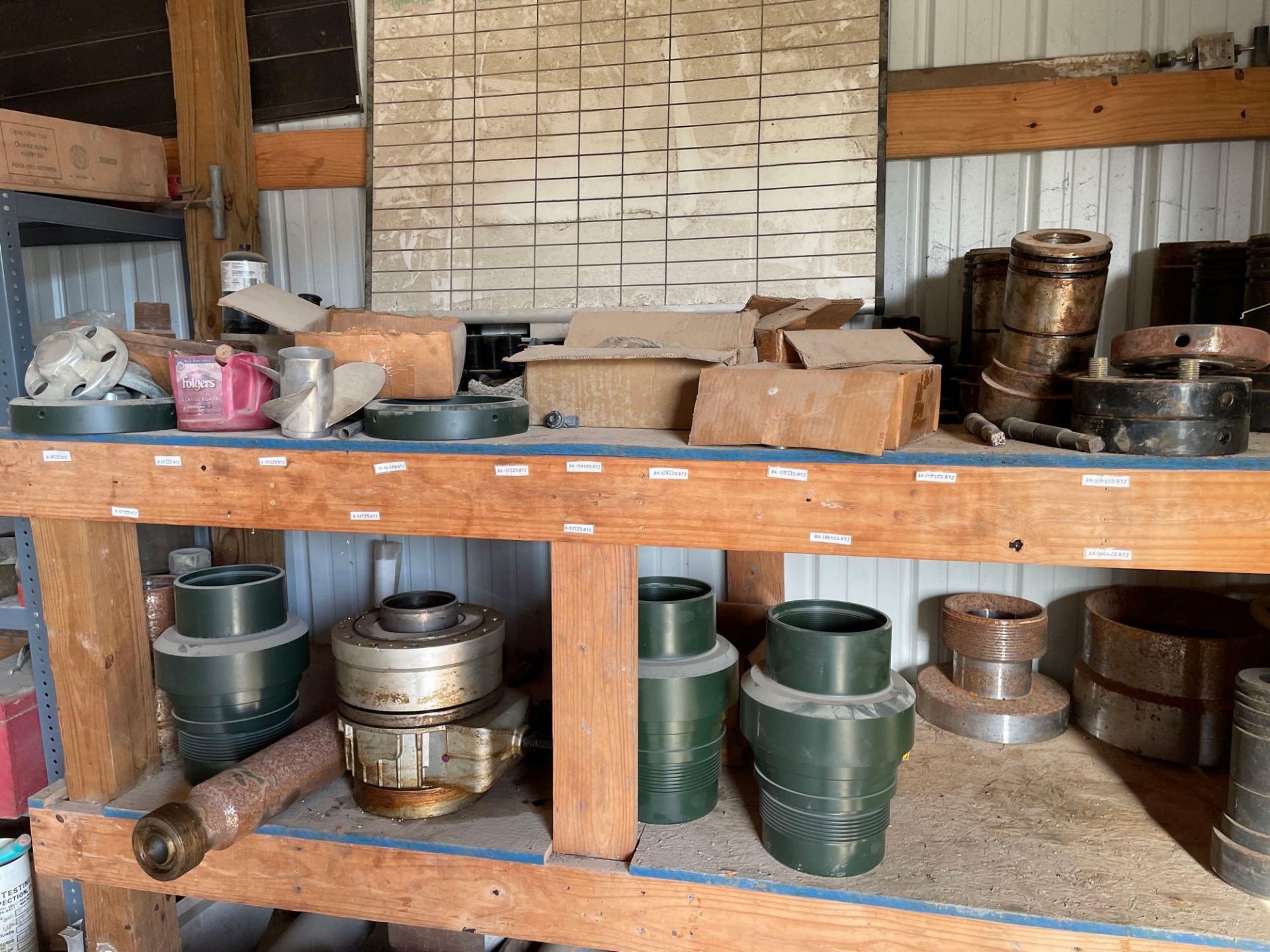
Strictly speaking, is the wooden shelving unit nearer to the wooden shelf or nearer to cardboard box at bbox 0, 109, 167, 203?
the wooden shelf

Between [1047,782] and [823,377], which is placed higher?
[823,377]

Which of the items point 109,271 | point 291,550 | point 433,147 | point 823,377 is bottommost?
point 291,550

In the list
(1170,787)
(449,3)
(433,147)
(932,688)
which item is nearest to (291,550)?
(433,147)

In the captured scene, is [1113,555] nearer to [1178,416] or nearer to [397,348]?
[1178,416]

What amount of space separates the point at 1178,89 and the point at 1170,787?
4.41 ft

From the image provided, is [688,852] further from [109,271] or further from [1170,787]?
[109,271]

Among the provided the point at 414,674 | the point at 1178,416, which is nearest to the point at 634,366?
the point at 414,674

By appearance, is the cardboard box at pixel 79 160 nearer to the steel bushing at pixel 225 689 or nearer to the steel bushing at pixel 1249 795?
the steel bushing at pixel 225 689

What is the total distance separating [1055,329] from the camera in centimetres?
131

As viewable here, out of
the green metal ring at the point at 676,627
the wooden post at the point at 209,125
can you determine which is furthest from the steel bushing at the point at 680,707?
the wooden post at the point at 209,125

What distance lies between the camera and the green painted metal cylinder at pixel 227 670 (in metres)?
1.51

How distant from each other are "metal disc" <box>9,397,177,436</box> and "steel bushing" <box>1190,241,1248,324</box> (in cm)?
186

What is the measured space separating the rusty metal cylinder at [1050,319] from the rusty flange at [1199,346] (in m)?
0.12

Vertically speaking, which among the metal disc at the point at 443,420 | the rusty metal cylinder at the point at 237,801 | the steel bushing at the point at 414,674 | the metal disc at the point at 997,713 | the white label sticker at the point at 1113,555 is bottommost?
the metal disc at the point at 997,713
